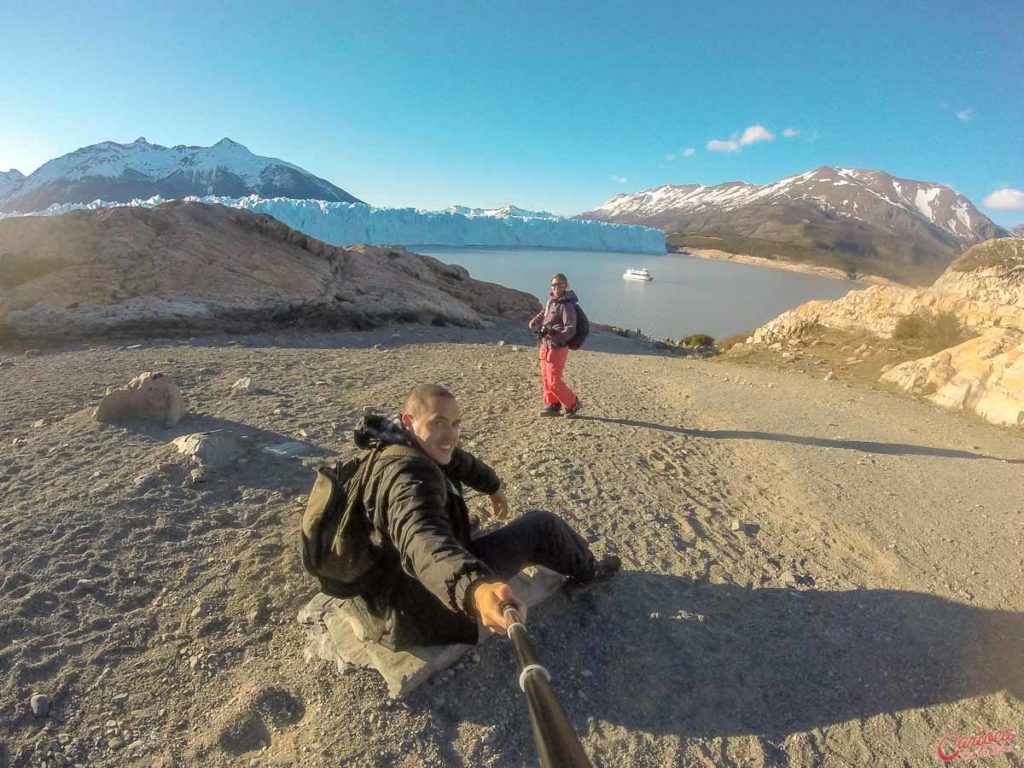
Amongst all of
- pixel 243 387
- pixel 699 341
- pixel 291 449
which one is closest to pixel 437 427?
pixel 291 449

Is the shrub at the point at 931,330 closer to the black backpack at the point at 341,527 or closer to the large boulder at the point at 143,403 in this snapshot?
the black backpack at the point at 341,527

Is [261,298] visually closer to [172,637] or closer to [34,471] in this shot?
[34,471]

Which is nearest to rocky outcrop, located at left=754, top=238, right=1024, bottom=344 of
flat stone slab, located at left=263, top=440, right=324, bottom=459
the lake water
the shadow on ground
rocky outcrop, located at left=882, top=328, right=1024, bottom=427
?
rocky outcrop, located at left=882, top=328, right=1024, bottom=427

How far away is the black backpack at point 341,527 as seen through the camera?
1993 mm

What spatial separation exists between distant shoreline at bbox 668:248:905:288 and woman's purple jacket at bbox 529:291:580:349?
2567 inches

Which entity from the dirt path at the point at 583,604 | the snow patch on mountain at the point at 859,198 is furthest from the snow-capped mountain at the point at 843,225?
the dirt path at the point at 583,604

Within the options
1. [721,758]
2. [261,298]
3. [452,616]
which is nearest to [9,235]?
[261,298]

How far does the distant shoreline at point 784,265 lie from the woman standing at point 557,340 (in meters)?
65.2

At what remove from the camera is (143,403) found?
4.84 meters

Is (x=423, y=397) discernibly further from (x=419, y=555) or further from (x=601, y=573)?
(x=601, y=573)

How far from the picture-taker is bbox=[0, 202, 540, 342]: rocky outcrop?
9.23 metres

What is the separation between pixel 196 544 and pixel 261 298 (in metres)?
8.66

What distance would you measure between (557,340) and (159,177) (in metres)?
102

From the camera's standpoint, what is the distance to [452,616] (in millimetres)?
2223
